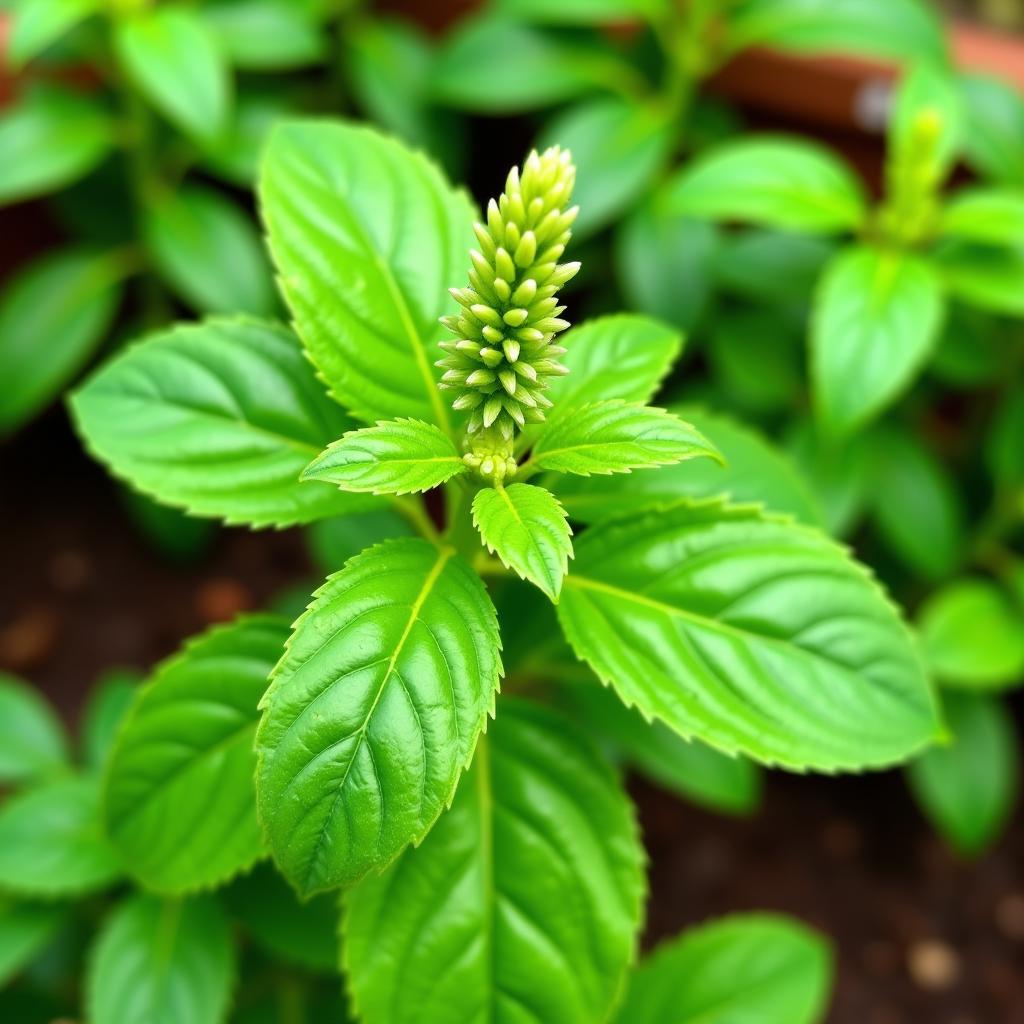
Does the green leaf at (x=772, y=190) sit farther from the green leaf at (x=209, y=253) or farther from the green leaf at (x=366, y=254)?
the green leaf at (x=209, y=253)

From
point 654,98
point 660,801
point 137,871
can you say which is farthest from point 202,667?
point 654,98

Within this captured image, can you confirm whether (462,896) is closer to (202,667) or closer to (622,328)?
(202,667)

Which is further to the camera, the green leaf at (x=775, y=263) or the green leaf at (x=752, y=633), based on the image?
the green leaf at (x=775, y=263)

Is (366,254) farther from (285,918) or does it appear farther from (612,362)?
(285,918)

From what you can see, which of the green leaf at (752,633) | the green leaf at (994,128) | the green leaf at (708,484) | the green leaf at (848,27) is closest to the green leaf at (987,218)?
the green leaf at (994,128)

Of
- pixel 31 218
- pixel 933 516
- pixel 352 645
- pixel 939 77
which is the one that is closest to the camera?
pixel 352 645

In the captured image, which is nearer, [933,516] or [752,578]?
[752,578]

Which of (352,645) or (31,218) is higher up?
(352,645)
